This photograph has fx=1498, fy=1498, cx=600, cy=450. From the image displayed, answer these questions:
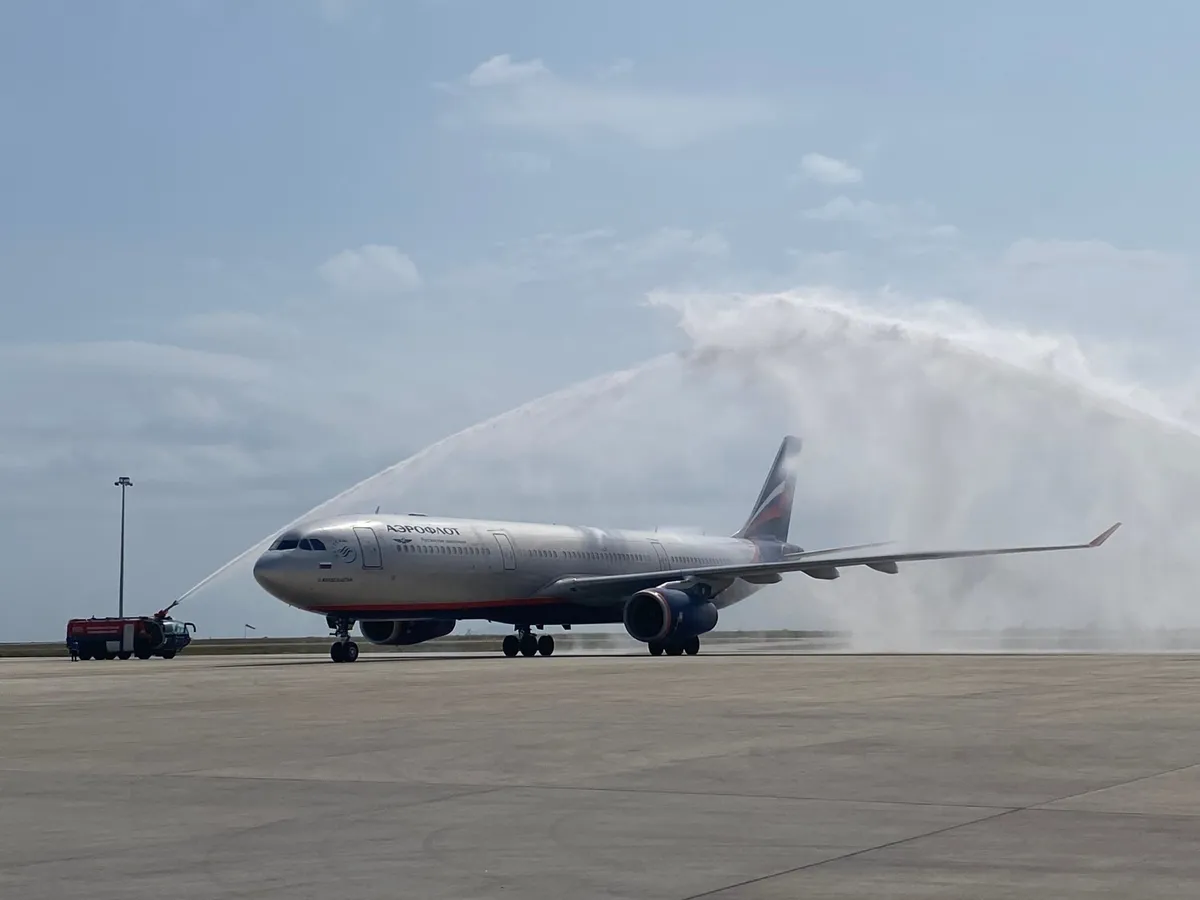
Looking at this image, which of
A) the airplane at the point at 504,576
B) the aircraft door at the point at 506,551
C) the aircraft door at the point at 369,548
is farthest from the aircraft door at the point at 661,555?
the aircraft door at the point at 369,548

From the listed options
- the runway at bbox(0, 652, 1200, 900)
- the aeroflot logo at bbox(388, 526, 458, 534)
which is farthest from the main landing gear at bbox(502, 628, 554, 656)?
the runway at bbox(0, 652, 1200, 900)

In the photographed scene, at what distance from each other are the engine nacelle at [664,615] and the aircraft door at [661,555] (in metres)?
9.41

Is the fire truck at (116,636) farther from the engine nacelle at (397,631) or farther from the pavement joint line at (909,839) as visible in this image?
the pavement joint line at (909,839)

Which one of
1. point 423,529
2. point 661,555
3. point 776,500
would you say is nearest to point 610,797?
point 423,529

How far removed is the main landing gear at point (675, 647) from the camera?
151 ft

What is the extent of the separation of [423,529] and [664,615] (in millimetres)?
7760

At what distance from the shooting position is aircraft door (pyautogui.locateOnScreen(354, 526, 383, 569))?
139ft

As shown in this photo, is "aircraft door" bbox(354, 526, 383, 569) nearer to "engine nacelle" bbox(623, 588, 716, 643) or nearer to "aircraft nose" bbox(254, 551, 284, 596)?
"aircraft nose" bbox(254, 551, 284, 596)

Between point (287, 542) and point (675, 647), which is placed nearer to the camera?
point (287, 542)

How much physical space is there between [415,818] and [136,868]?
2.17m

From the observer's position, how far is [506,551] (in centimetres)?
4803

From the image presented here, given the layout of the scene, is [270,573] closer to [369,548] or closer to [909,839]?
[369,548]

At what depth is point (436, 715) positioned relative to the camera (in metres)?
18.6

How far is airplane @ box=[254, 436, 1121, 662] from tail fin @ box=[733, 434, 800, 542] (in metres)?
6.78
